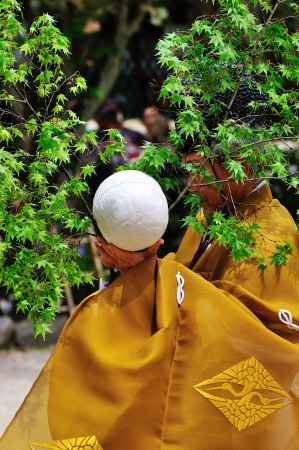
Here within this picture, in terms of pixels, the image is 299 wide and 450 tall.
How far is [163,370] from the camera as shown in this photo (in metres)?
2.55

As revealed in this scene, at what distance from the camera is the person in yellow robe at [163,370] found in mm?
2545

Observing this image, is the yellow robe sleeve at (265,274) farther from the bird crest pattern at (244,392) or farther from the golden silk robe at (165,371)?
the bird crest pattern at (244,392)

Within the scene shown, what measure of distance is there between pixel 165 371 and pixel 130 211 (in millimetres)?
Result: 555

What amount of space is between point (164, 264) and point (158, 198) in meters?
0.29

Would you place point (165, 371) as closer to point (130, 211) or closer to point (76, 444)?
point (76, 444)

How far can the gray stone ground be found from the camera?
579 centimetres

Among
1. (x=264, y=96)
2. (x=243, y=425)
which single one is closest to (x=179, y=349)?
(x=243, y=425)

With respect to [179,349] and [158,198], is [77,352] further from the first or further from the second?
[158,198]

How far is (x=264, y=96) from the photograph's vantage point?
286 centimetres

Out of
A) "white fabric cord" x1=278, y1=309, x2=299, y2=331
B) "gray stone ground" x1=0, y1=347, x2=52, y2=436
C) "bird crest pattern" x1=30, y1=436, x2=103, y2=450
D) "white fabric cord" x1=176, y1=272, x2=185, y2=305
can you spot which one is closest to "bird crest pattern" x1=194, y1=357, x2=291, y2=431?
"white fabric cord" x1=278, y1=309, x2=299, y2=331

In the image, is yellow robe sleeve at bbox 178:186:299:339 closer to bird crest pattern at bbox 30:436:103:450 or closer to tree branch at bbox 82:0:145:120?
bird crest pattern at bbox 30:436:103:450

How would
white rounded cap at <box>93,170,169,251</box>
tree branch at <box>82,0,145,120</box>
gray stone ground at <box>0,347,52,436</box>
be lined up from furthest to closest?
1. tree branch at <box>82,0,145,120</box>
2. gray stone ground at <box>0,347,52,436</box>
3. white rounded cap at <box>93,170,169,251</box>

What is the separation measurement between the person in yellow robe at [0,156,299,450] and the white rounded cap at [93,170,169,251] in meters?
0.11

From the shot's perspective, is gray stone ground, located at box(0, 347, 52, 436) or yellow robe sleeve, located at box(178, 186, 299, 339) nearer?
yellow robe sleeve, located at box(178, 186, 299, 339)
